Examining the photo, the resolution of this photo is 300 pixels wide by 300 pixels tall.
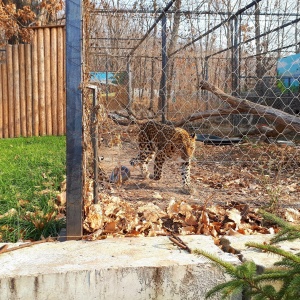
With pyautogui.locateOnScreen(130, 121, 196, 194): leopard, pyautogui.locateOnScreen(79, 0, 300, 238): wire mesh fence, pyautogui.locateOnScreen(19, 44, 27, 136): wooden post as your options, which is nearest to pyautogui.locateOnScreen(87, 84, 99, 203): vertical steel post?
pyautogui.locateOnScreen(79, 0, 300, 238): wire mesh fence

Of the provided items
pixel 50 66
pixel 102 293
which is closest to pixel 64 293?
pixel 102 293

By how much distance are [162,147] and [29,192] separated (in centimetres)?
221

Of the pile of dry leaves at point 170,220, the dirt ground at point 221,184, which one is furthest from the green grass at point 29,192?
the dirt ground at point 221,184

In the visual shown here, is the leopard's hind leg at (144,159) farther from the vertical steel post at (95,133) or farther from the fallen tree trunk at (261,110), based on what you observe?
the vertical steel post at (95,133)

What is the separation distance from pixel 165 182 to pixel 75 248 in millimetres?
2896

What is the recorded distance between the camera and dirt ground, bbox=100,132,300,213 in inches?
150

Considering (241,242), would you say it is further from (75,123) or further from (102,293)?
(75,123)

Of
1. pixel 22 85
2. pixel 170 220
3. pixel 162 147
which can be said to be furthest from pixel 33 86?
pixel 170 220

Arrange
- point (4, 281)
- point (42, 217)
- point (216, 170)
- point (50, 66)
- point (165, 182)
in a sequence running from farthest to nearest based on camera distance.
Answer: point (50, 66)
point (216, 170)
point (165, 182)
point (42, 217)
point (4, 281)

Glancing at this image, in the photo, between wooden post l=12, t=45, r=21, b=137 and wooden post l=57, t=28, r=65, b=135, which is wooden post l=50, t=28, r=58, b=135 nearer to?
wooden post l=57, t=28, r=65, b=135

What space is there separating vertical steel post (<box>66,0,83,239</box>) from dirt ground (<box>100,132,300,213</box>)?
39.5 inches

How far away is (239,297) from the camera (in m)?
2.17

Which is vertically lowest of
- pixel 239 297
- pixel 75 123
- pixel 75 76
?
pixel 239 297

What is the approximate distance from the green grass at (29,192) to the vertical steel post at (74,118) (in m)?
0.35
